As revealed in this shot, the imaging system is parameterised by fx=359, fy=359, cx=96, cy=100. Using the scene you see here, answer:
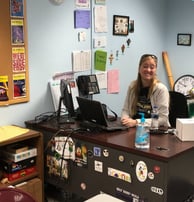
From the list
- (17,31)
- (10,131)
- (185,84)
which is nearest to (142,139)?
(10,131)

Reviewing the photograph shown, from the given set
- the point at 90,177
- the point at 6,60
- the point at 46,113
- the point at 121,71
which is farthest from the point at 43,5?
the point at 90,177

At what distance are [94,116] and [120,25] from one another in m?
1.51

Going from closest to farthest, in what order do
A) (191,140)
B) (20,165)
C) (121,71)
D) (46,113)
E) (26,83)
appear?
(191,140), (20,165), (26,83), (46,113), (121,71)

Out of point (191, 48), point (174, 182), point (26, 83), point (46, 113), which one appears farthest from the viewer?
point (191, 48)

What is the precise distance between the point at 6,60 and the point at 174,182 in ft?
5.50

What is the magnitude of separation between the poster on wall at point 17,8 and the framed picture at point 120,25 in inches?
47.7

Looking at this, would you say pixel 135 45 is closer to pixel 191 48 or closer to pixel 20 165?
pixel 191 48

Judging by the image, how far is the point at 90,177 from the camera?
9.10 ft

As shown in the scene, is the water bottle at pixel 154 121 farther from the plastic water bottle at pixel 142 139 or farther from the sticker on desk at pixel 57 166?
the sticker on desk at pixel 57 166

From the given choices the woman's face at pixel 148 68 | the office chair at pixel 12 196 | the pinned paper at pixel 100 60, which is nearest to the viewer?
the office chair at pixel 12 196

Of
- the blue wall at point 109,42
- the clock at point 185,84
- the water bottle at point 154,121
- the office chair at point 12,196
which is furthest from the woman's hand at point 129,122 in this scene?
the clock at point 185,84

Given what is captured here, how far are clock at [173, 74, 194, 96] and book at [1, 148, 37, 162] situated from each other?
2390mm

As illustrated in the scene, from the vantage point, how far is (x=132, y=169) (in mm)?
2498

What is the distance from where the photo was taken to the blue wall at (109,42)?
3230 mm
